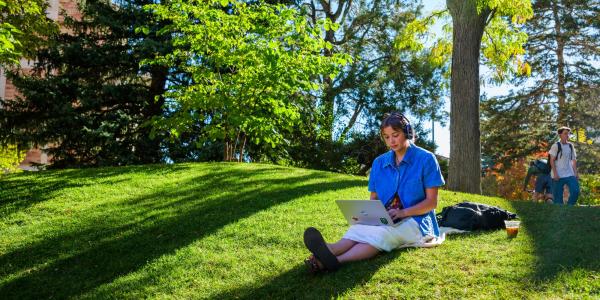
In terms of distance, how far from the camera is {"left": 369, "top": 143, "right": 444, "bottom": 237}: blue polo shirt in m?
4.53

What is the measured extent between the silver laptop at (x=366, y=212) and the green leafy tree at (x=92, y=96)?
38.6 ft

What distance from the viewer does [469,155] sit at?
10531 millimetres

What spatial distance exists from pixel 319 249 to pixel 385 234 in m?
0.66

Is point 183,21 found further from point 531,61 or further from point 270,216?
point 531,61

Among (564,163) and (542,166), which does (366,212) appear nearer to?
(564,163)

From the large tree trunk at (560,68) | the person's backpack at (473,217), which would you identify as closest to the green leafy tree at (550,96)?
the large tree trunk at (560,68)

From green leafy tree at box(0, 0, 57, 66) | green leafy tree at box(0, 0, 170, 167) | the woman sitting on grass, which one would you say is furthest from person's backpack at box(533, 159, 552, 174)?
green leafy tree at box(0, 0, 57, 66)

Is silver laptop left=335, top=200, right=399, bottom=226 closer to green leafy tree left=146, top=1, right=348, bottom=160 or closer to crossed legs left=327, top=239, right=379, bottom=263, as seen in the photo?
crossed legs left=327, top=239, right=379, bottom=263

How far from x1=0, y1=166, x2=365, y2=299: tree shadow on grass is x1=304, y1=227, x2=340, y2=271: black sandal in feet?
7.65

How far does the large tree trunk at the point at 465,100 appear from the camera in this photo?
10.5m

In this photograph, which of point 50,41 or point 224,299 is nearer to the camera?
point 224,299

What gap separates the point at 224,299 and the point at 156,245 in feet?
6.99

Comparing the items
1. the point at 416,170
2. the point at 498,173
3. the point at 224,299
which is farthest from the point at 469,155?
the point at 498,173

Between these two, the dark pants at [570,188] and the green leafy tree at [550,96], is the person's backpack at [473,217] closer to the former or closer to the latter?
the dark pants at [570,188]
